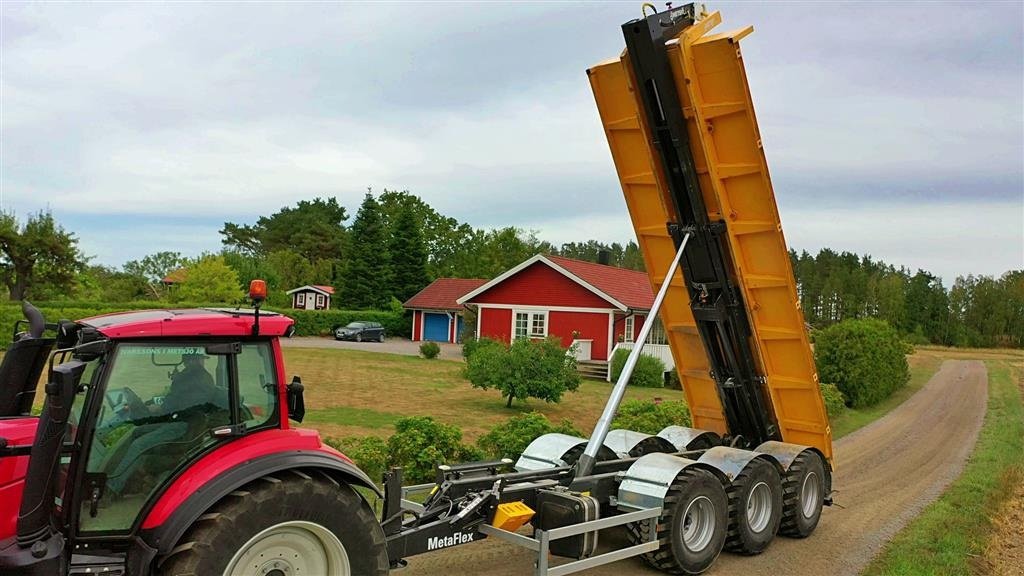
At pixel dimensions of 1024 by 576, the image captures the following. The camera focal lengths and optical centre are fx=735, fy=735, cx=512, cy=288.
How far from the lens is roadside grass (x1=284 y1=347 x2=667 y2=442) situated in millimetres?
15172

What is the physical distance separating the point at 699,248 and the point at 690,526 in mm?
2904

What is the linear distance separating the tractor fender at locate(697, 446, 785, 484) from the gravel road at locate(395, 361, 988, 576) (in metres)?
0.91

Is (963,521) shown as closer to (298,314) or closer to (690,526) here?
(690,526)

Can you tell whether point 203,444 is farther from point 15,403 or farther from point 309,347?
point 309,347

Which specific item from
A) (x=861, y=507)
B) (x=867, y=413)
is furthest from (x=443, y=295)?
(x=861, y=507)

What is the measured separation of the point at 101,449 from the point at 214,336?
897 mm

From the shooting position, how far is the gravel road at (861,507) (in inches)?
273

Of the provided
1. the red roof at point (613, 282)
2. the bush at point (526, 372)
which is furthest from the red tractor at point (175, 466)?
the red roof at point (613, 282)

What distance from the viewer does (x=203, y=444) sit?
183 inches

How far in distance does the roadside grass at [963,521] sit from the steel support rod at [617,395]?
287cm

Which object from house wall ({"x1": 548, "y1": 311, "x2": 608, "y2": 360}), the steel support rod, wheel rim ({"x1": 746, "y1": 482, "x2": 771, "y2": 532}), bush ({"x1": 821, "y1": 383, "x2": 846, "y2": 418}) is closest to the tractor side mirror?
the steel support rod

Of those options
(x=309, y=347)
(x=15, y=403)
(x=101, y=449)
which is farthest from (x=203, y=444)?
(x=309, y=347)

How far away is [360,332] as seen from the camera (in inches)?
1715

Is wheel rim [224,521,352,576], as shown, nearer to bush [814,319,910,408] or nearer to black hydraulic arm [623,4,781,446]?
black hydraulic arm [623,4,781,446]
